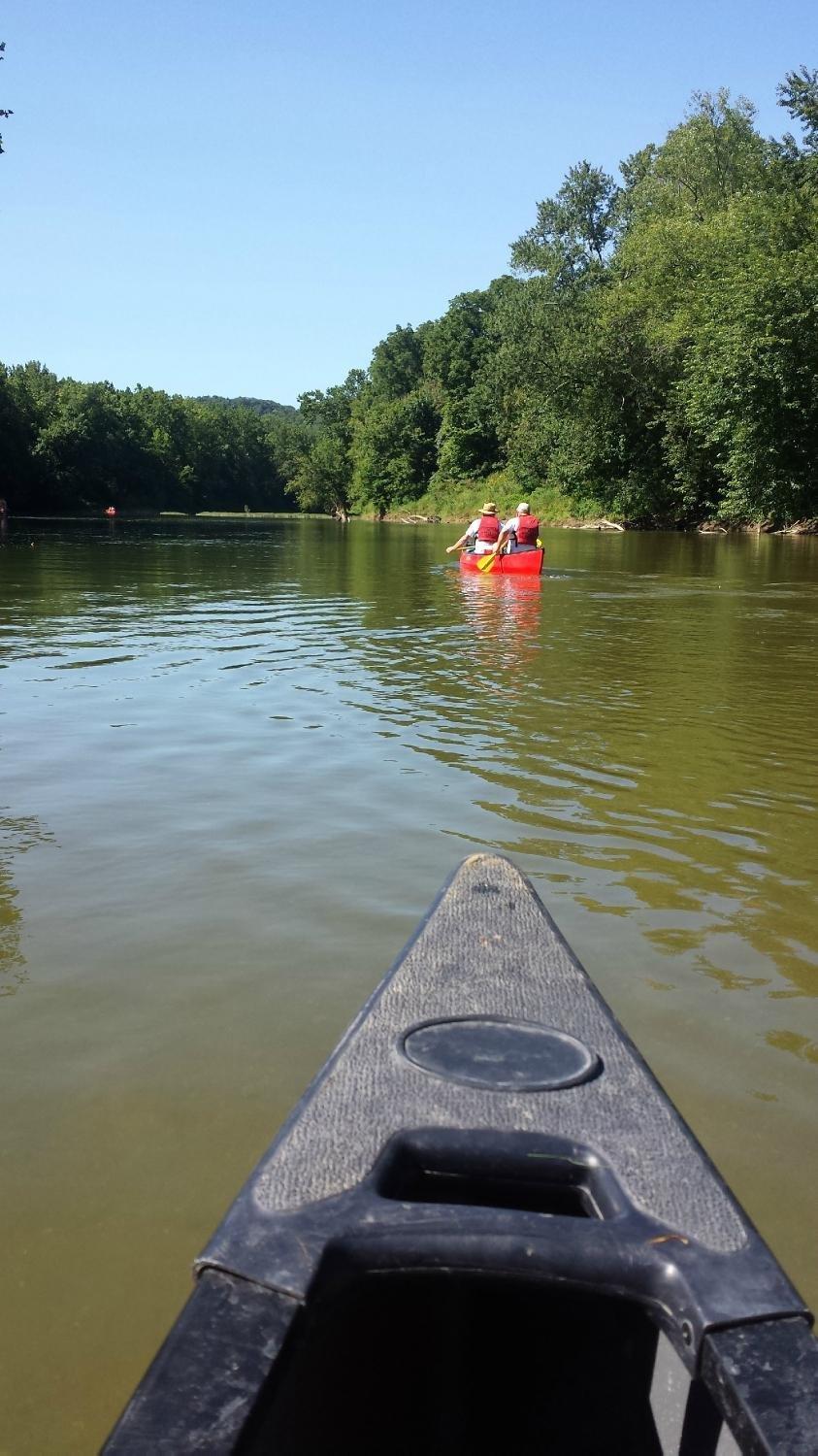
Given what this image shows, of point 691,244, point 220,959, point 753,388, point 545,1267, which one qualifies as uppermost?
point 691,244

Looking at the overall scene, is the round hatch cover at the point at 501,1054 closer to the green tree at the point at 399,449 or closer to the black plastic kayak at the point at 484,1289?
the black plastic kayak at the point at 484,1289

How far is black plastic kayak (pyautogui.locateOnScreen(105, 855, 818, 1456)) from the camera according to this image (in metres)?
1.30

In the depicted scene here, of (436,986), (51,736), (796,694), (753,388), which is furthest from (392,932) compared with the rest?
(753,388)

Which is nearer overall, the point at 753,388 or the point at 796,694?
the point at 796,694

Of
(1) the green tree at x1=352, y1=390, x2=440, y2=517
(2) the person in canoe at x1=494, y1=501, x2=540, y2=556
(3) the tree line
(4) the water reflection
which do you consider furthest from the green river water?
(1) the green tree at x1=352, y1=390, x2=440, y2=517

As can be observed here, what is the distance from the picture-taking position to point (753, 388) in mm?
32031

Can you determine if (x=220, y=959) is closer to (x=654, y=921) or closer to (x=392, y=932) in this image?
(x=392, y=932)

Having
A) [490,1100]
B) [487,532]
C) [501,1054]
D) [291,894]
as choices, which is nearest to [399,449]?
[487,532]

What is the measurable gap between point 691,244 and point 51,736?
38.9 m

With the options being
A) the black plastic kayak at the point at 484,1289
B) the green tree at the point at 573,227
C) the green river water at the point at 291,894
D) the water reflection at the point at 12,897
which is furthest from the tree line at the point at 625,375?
the black plastic kayak at the point at 484,1289

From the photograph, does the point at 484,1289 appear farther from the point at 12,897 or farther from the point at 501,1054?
the point at 12,897

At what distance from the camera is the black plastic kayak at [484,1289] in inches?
51.1

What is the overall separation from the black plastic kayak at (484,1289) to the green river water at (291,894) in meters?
0.63

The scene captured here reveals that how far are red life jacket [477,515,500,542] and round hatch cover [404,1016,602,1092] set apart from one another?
18082 mm
